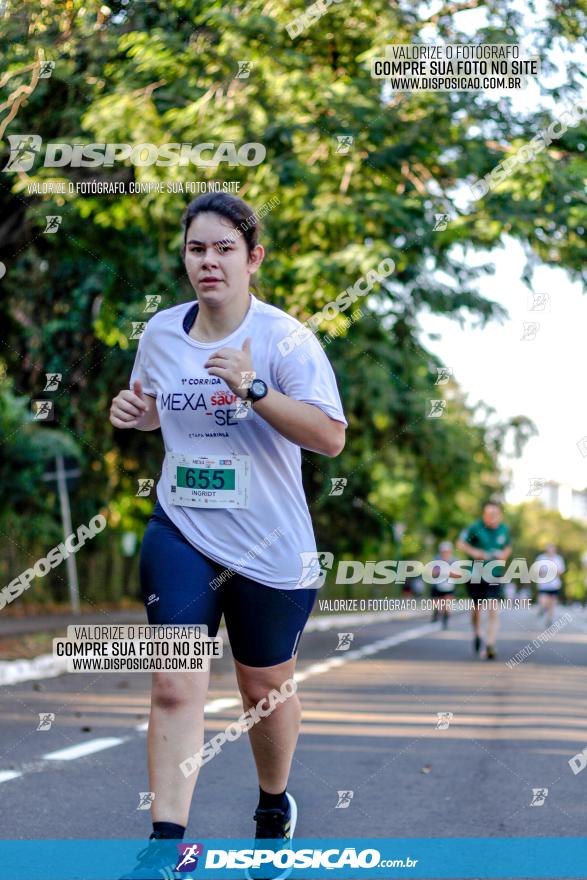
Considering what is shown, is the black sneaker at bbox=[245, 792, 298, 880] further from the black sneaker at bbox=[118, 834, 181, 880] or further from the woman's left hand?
the woman's left hand

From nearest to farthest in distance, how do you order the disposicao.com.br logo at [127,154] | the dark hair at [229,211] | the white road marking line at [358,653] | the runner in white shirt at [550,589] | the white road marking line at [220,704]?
the dark hair at [229,211]
the white road marking line at [220,704]
the disposicao.com.br logo at [127,154]
the white road marking line at [358,653]
the runner in white shirt at [550,589]

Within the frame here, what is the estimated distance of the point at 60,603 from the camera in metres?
28.1

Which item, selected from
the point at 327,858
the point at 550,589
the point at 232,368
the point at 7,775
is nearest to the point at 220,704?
the point at 7,775

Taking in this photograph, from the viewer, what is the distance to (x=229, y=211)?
4363mm

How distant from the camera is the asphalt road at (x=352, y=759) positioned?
20.0ft

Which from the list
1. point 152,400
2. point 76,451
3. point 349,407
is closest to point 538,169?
point 349,407

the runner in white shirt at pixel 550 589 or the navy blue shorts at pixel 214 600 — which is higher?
the navy blue shorts at pixel 214 600

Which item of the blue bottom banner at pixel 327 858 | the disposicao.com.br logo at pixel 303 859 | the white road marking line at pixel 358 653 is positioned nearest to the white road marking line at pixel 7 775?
the blue bottom banner at pixel 327 858

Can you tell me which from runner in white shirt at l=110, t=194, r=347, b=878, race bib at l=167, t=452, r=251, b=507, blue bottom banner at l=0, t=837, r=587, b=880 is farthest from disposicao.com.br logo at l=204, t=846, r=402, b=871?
race bib at l=167, t=452, r=251, b=507

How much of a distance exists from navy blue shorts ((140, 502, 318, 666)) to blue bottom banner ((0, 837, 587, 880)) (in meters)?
0.60

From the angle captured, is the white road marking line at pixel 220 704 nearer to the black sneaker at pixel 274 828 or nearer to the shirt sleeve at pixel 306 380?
the black sneaker at pixel 274 828

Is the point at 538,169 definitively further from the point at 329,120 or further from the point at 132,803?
the point at 132,803

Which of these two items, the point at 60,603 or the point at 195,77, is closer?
the point at 195,77

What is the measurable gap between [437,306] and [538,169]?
66.0 inches
